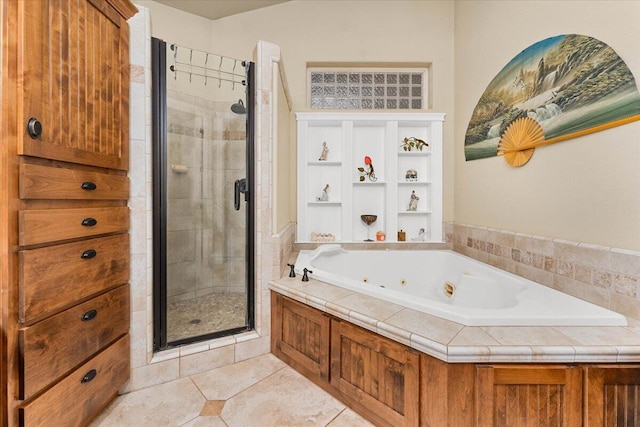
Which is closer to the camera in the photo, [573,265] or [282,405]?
[282,405]

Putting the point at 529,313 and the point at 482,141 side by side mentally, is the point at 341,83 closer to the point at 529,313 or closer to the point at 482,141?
the point at 482,141

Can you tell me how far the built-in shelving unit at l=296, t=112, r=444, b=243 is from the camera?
107 inches

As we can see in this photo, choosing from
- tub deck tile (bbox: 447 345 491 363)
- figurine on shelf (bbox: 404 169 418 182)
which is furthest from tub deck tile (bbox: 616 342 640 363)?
figurine on shelf (bbox: 404 169 418 182)

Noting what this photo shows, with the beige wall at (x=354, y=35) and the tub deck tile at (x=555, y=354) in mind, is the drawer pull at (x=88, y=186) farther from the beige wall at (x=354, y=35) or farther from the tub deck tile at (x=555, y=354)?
the tub deck tile at (x=555, y=354)

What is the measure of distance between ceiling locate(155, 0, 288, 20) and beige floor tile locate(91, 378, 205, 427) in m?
3.14

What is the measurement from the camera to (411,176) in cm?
277

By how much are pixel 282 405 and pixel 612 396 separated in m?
1.33

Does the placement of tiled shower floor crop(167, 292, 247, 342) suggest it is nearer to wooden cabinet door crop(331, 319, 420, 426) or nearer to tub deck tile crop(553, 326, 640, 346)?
wooden cabinet door crop(331, 319, 420, 426)

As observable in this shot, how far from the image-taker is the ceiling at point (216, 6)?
2504 mm

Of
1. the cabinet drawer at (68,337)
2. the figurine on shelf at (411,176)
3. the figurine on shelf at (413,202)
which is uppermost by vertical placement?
the figurine on shelf at (411,176)

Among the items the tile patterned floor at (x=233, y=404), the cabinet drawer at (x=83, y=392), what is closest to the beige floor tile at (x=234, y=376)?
the tile patterned floor at (x=233, y=404)

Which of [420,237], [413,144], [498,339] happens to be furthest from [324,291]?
[413,144]

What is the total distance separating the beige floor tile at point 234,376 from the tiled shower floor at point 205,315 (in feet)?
0.78

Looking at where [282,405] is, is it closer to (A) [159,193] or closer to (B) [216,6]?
(A) [159,193]
